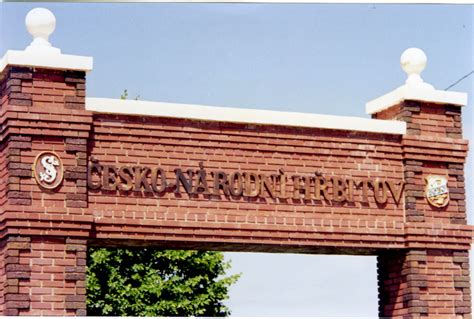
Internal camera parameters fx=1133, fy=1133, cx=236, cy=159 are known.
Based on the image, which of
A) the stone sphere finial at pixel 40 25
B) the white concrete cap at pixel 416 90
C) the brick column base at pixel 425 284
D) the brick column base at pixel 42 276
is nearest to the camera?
the brick column base at pixel 42 276

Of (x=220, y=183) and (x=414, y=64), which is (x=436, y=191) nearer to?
(x=414, y=64)

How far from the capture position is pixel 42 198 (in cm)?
1352

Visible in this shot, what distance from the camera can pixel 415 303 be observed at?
49.1 feet

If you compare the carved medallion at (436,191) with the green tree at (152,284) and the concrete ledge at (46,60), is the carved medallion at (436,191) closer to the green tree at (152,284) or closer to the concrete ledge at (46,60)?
the concrete ledge at (46,60)

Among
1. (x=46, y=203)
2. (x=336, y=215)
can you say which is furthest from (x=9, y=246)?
(x=336, y=215)

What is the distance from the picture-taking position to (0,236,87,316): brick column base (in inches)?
521

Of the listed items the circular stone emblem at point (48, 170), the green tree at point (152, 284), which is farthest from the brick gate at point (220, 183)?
the green tree at point (152, 284)

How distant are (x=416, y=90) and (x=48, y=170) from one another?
5.21 metres

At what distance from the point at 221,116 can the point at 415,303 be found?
3.57m

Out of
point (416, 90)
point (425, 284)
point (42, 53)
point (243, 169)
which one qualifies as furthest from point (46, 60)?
point (425, 284)

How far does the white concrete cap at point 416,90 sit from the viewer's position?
15.5 meters

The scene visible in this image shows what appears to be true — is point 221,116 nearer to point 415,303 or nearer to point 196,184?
point 196,184

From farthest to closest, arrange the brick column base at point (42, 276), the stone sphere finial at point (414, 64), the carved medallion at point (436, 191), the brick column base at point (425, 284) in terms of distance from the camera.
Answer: the stone sphere finial at point (414, 64) → the carved medallion at point (436, 191) → the brick column base at point (425, 284) → the brick column base at point (42, 276)

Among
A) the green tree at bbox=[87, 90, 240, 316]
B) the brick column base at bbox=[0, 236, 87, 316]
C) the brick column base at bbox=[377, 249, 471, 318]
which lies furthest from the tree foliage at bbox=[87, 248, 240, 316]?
the brick column base at bbox=[0, 236, 87, 316]
